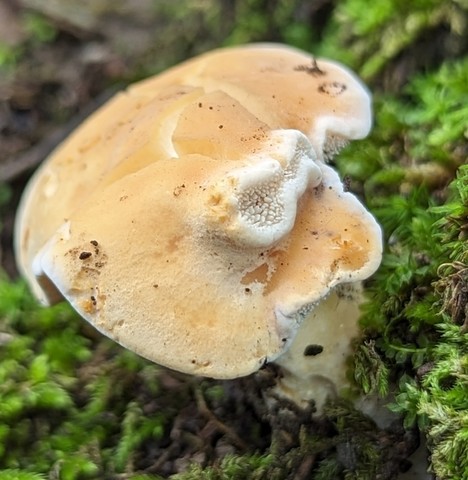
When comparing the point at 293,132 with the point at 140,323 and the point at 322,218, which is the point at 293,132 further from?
the point at 140,323

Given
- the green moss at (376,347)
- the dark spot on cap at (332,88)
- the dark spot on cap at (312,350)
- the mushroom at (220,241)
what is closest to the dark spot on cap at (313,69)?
the dark spot on cap at (332,88)

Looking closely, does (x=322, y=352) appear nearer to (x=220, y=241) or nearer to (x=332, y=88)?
(x=220, y=241)

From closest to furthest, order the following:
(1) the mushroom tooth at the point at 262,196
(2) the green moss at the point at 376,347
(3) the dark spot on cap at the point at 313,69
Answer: (1) the mushroom tooth at the point at 262,196 < (2) the green moss at the point at 376,347 < (3) the dark spot on cap at the point at 313,69

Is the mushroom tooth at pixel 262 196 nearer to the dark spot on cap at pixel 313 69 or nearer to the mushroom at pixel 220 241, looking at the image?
the mushroom at pixel 220 241

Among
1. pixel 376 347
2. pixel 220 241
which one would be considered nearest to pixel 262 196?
pixel 220 241

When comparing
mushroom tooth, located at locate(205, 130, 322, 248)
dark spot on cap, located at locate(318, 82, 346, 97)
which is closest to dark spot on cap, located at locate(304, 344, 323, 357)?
→ mushroom tooth, located at locate(205, 130, 322, 248)

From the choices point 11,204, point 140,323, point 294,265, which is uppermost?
point 294,265

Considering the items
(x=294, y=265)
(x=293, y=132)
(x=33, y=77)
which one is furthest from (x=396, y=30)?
(x=33, y=77)
